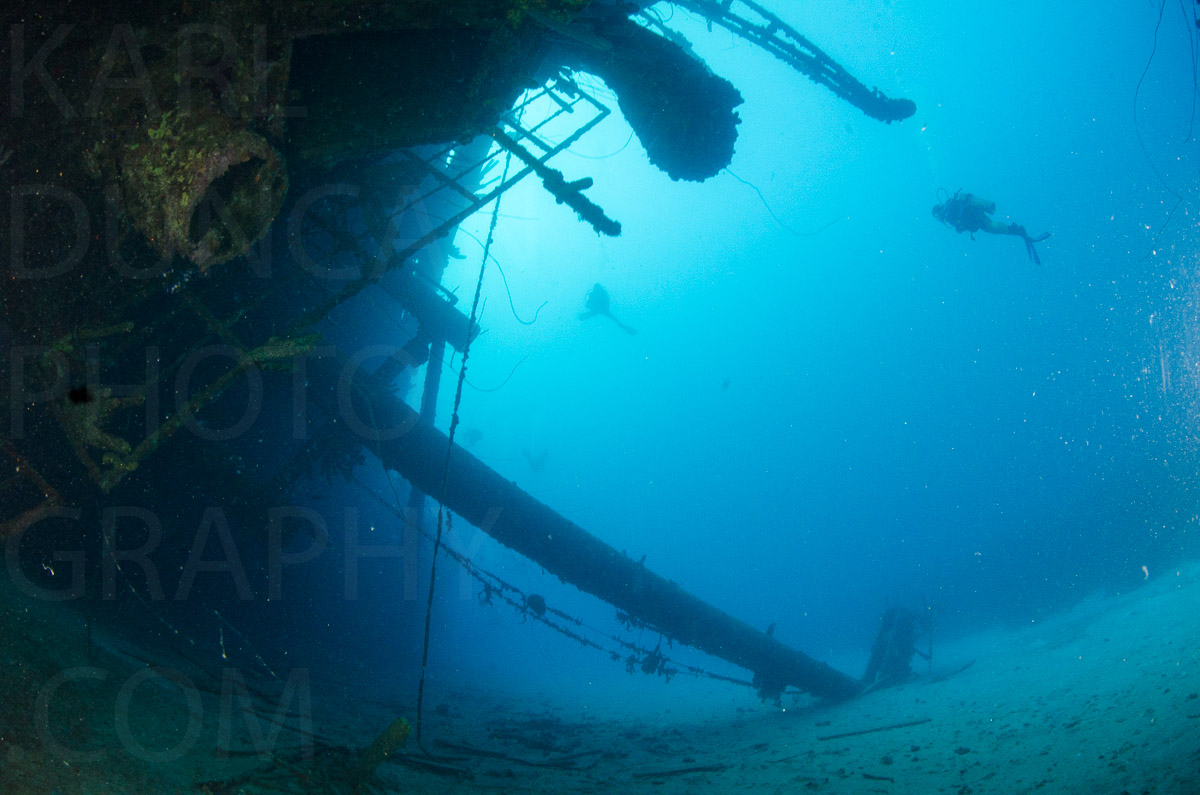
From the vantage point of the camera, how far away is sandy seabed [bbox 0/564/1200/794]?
2.64 metres

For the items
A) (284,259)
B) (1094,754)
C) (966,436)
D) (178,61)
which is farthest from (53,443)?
(966,436)

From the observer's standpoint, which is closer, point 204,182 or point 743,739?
point 204,182

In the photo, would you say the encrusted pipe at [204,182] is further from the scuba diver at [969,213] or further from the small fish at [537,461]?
the small fish at [537,461]

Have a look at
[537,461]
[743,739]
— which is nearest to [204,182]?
[743,739]

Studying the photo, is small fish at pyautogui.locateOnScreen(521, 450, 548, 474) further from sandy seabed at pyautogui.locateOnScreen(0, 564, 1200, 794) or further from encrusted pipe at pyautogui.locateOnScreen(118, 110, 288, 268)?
encrusted pipe at pyautogui.locateOnScreen(118, 110, 288, 268)

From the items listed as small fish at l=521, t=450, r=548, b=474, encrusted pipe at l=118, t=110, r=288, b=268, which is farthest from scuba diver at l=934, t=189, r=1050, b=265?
small fish at l=521, t=450, r=548, b=474

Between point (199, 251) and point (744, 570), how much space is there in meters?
108

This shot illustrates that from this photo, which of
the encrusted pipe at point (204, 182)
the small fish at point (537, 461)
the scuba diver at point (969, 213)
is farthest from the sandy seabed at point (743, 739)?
the small fish at point (537, 461)

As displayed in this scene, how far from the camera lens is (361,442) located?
6059 mm

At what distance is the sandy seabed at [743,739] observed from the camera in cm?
264

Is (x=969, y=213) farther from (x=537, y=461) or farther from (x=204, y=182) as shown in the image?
(x=537, y=461)

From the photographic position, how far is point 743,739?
23.2 ft

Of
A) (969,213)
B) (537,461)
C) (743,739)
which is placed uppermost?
(537,461)

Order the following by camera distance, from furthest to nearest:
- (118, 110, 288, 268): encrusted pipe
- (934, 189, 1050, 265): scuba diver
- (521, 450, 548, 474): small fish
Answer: (521, 450, 548, 474): small fish → (934, 189, 1050, 265): scuba diver → (118, 110, 288, 268): encrusted pipe
